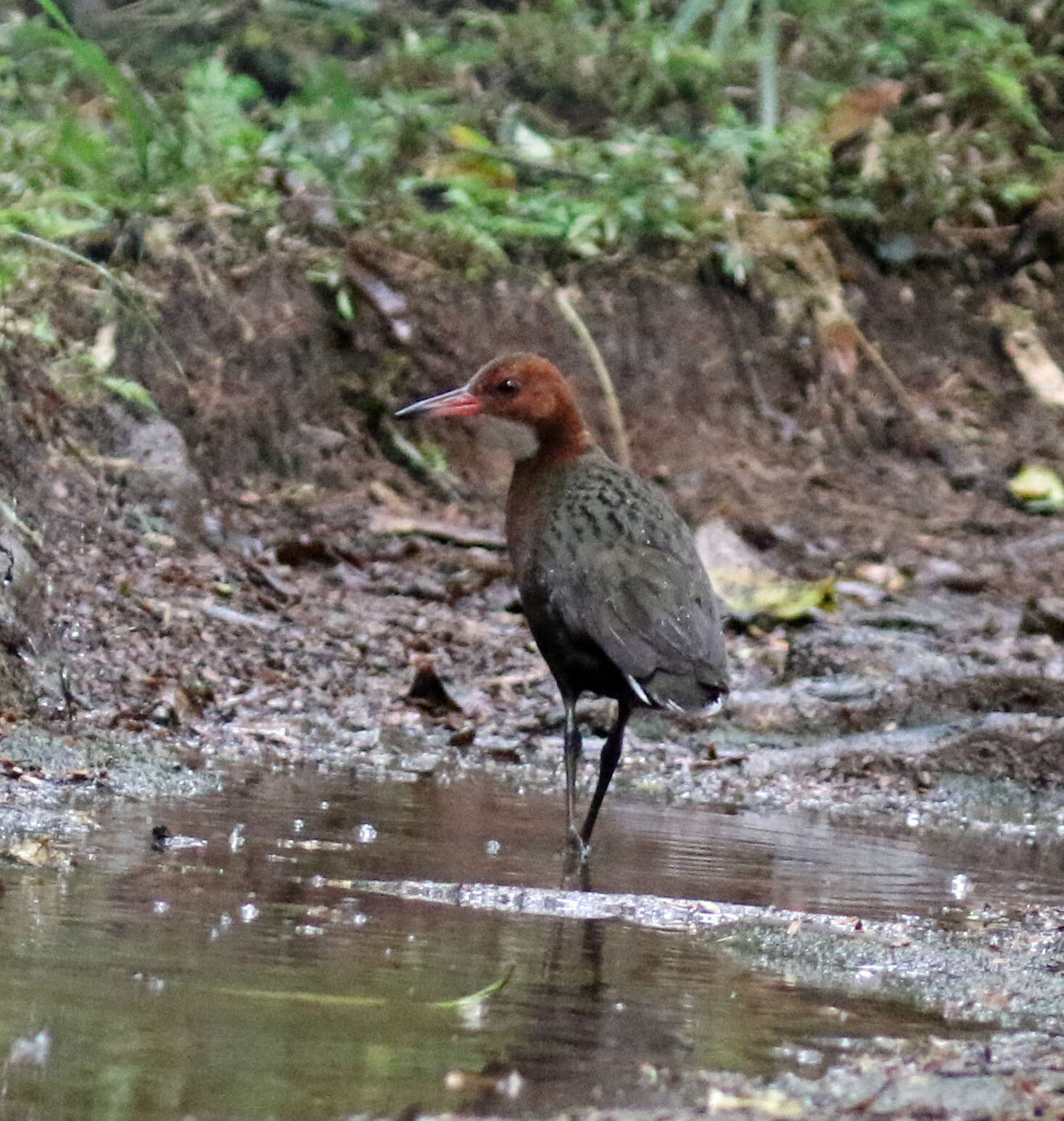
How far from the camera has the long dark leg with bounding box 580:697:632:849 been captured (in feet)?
16.6

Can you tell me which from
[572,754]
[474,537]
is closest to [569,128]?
[474,537]

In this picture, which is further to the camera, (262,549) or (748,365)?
(748,365)

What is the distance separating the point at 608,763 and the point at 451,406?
140cm

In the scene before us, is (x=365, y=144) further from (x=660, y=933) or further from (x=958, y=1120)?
(x=958, y=1120)

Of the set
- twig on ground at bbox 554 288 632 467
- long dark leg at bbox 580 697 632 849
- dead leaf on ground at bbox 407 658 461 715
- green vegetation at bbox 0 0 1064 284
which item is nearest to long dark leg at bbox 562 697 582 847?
long dark leg at bbox 580 697 632 849

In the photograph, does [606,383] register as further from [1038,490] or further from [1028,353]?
[1028,353]

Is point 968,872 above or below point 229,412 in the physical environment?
above

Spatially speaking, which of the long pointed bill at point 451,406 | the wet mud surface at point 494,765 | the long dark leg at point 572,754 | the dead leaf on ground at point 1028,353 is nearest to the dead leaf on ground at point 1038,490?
the wet mud surface at point 494,765

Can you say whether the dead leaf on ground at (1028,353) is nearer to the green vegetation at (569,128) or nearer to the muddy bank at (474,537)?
the muddy bank at (474,537)

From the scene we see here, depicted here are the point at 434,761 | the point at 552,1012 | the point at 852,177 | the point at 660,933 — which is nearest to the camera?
the point at 552,1012

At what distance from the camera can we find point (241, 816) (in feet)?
15.3

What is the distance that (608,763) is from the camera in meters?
5.31

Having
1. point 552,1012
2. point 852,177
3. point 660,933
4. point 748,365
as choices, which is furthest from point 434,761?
point 852,177

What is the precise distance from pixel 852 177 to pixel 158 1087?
31.0ft
